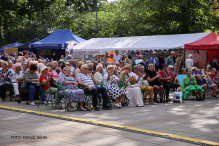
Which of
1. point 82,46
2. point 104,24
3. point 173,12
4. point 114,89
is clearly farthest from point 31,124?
point 104,24

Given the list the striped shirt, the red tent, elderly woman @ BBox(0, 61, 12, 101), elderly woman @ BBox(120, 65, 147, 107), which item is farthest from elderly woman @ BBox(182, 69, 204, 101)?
elderly woman @ BBox(0, 61, 12, 101)

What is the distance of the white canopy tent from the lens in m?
17.9

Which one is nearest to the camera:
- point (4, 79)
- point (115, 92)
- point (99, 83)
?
point (115, 92)

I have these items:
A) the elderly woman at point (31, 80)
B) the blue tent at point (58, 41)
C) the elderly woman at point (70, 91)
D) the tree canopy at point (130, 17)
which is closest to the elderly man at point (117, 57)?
the blue tent at point (58, 41)

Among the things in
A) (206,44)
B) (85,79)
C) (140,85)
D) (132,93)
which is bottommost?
(132,93)

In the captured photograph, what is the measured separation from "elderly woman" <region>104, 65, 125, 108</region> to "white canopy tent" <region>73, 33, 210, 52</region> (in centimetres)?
807

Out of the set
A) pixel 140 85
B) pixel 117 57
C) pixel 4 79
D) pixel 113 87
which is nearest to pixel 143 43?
pixel 117 57

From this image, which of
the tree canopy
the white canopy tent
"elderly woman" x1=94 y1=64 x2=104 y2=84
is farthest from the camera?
the tree canopy

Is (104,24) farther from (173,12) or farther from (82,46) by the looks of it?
(82,46)

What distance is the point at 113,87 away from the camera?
10.1m

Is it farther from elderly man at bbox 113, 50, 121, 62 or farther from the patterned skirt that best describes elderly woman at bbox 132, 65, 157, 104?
elderly man at bbox 113, 50, 121, 62

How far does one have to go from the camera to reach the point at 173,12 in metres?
26.6

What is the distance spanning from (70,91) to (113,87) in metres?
1.59

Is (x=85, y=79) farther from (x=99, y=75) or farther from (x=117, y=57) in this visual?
(x=117, y=57)
